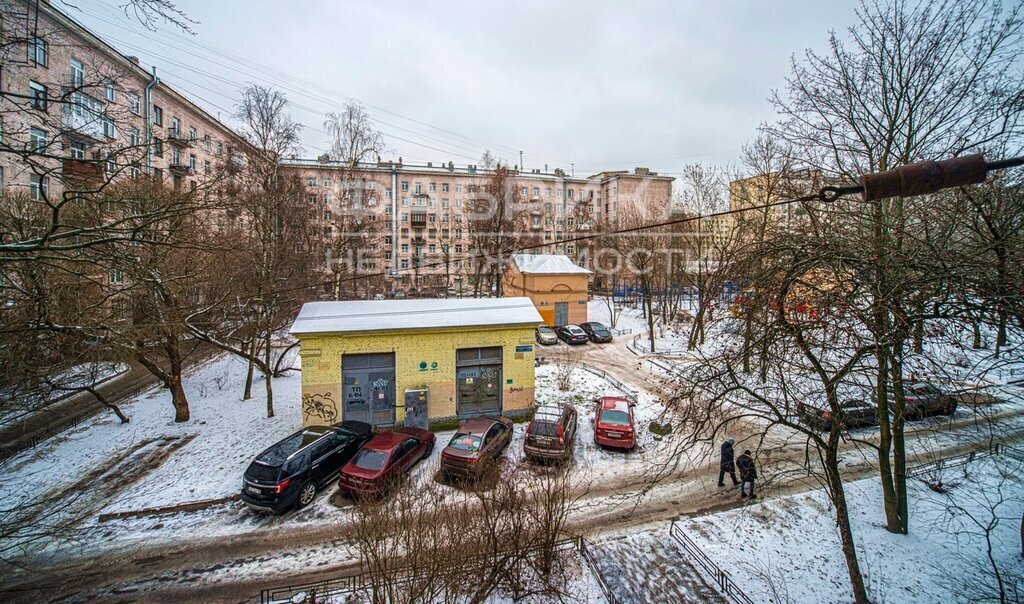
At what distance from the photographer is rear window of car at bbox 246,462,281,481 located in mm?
8547

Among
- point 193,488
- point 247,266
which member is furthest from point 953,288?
point 247,266

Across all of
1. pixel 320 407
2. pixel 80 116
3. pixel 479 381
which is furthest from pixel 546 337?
pixel 80 116

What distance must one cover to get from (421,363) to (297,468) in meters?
4.76

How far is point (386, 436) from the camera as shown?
1011cm

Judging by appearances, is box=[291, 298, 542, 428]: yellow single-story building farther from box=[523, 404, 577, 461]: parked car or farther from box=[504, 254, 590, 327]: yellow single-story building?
box=[504, 254, 590, 327]: yellow single-story building

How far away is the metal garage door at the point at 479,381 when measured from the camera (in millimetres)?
13406

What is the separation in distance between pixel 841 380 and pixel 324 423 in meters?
12.7

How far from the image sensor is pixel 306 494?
9.02 metres

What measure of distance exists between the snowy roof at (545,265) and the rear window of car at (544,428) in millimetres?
18015

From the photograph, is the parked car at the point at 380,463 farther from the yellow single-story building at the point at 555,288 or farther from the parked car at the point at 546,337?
the yellow single-story building at the point at 555,288

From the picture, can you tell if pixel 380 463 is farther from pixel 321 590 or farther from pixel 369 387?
pixel 369 387

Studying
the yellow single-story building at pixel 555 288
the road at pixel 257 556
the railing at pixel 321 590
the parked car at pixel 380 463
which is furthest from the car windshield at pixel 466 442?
the yellow single-story building at pixel 555 288

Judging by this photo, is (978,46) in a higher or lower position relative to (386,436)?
higher

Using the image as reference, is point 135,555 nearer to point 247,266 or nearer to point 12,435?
point 12,435
